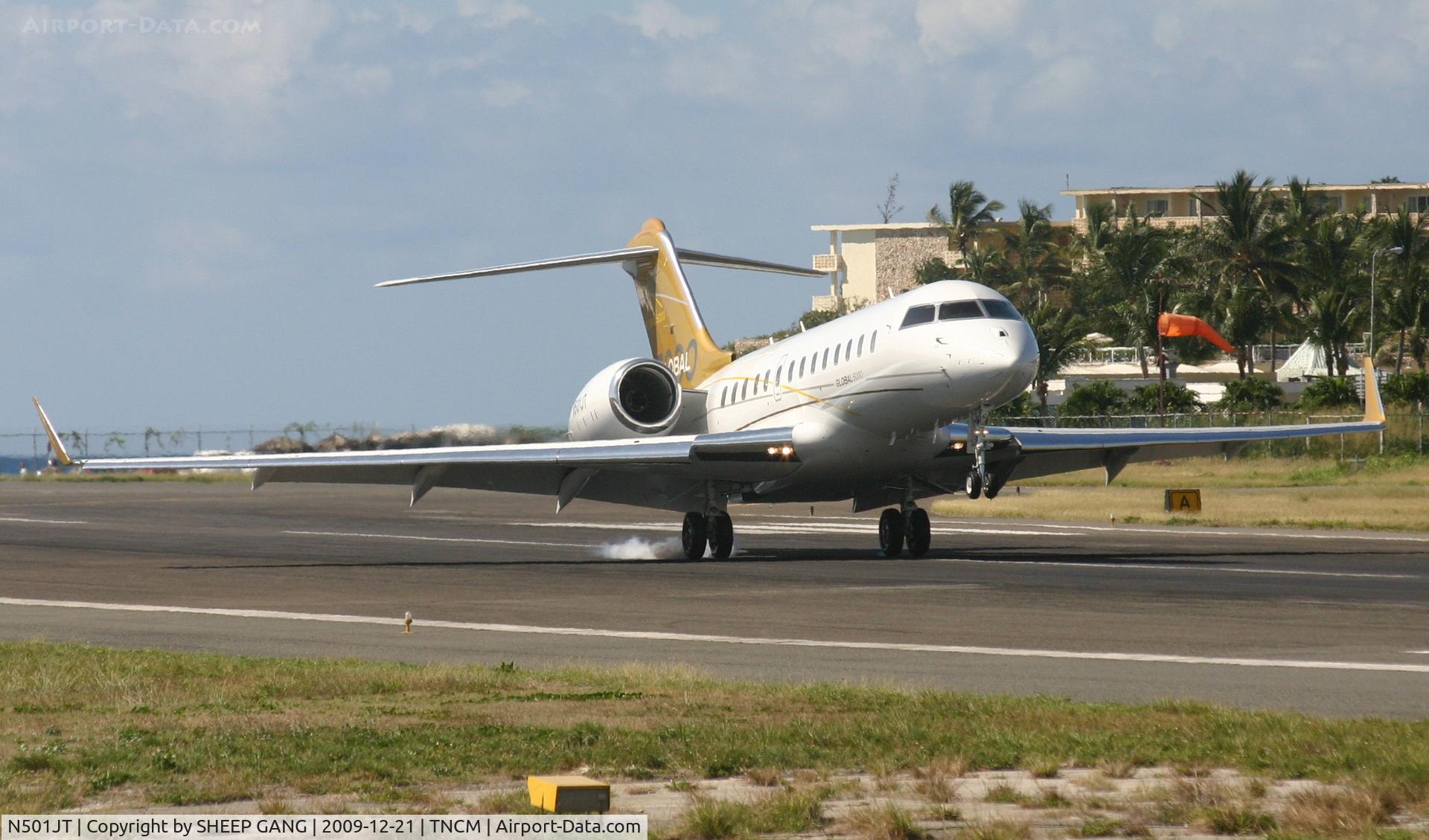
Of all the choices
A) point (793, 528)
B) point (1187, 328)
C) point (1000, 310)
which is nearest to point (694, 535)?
point (1000, 310)

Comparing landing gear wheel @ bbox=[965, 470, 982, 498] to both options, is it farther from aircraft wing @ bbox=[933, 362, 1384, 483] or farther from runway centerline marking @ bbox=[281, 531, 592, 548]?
runway centerline marking @ bbox=[281, 531, 592, 548]

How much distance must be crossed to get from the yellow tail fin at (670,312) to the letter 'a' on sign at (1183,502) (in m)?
13.7

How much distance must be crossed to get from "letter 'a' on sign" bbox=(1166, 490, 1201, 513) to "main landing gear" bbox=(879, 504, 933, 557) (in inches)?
561

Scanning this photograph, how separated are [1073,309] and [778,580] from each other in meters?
93.3

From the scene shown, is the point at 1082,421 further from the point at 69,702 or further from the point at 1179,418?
the point at 69,702

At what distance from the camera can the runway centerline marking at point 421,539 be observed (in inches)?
1470

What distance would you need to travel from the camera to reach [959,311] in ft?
87.8

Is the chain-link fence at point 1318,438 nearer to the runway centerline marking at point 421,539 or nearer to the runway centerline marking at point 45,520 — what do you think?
the runway centerline marking at point 421,539

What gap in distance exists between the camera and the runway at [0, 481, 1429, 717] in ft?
49.5

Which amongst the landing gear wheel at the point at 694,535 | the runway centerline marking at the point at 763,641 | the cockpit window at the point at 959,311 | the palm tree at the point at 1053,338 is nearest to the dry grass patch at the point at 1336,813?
the runway centerline marking at the point at 763,641

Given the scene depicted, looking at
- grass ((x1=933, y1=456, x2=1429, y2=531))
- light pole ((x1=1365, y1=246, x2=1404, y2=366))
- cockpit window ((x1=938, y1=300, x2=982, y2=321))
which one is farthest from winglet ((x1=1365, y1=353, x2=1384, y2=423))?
light pole ((x1=1365, y1=246, x2=1404, y2=366))

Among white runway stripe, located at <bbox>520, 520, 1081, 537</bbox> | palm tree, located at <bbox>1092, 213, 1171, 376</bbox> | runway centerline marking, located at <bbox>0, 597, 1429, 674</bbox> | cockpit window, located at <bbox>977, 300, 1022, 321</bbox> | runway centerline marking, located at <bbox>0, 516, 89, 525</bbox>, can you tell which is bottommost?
runway centerline marking, located at <bbox>0, 597, 1429, 674</bbox>

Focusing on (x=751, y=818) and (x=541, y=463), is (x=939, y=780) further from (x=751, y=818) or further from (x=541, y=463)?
(x=541, y=463)

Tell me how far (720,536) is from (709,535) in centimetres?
25
